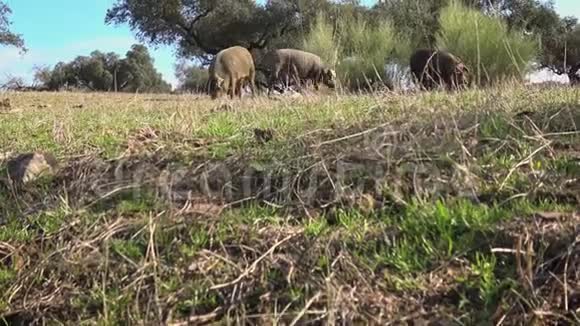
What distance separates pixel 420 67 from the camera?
37.9ft

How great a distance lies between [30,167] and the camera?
3.32m

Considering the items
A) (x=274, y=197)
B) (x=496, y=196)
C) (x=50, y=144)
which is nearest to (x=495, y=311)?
(x=496, y=196)

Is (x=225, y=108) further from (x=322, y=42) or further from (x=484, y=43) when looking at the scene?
(x=322, y=42)

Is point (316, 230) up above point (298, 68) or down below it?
below

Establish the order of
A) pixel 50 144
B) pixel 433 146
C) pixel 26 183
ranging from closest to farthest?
pixel 433 146 < pixel 26 183 < pixel 50 144

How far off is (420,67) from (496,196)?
9336 millimetres

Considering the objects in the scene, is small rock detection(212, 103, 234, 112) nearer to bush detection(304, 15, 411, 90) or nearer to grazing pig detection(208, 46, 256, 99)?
grazing pig detection(208, 46, 256, 99)

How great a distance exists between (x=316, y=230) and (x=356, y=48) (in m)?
13.0

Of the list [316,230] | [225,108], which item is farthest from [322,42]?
[316,230]

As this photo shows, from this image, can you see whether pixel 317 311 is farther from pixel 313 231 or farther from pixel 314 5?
pixel 314 5

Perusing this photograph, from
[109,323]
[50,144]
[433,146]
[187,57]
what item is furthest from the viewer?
[187,57]

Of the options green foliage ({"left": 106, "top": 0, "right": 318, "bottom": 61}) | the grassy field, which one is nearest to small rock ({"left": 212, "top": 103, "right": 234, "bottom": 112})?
the grassy field

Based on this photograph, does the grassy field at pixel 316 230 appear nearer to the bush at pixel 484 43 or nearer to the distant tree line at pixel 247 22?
the bush at pixel 484 43

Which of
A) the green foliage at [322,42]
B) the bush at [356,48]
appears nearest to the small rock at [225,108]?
the bush at [356,48]
